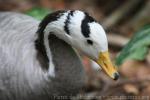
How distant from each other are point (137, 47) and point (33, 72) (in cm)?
59

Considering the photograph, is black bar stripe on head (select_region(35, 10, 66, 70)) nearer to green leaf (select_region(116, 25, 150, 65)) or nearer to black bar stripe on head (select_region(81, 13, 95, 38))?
black bar stripe on head (select_region(81, 13, 95, 38))

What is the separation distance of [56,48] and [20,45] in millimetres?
211

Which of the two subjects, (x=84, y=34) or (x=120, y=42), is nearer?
(x=84, y=34)

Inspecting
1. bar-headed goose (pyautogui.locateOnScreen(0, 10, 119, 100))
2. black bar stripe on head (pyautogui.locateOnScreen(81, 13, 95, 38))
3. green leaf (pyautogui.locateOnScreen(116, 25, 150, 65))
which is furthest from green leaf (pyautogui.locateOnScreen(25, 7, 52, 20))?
black bar stripe on head (pyautogui.locateOnScreen(81, 13, 95, 38))

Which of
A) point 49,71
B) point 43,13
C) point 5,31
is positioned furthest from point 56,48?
point 43,13

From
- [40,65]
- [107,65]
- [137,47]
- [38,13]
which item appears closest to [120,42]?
[38,13]

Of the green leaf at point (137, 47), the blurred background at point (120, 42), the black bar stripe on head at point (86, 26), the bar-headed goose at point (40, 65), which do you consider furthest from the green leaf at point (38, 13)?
the black bar stripe on head at point (86, 26)

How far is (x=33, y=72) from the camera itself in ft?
9.78

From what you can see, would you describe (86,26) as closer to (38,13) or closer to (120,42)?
(38,13)

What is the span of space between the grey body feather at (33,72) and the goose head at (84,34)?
0.14 m

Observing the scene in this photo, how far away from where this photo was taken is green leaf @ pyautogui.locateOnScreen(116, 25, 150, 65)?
3.04 metres

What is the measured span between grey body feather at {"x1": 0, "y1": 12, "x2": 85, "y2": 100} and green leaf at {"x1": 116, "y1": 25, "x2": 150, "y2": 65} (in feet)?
0.83

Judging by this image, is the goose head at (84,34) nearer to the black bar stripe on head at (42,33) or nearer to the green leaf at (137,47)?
the black bar stripe on head at (42,33)

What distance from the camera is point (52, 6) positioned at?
4.82m
